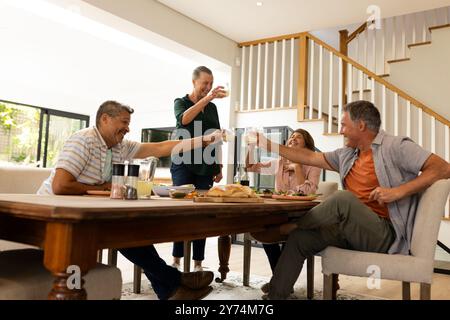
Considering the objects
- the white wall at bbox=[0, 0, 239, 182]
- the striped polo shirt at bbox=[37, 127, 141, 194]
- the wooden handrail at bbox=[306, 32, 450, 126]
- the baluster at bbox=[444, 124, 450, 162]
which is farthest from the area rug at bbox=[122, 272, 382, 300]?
the white wall at bbox=[0, 0, 239, 182]

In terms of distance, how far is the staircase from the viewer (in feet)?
15.5

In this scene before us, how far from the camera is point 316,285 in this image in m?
3.06

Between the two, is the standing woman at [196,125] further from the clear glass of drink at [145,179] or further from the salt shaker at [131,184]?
the salt shaker at [131,184]

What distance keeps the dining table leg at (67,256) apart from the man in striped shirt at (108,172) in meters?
0.73

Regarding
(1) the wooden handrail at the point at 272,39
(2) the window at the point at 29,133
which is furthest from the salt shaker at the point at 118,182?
(2) the window at the point at 29,133

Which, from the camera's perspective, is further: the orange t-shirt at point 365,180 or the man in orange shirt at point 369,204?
the orange t-shirt at point 365,180

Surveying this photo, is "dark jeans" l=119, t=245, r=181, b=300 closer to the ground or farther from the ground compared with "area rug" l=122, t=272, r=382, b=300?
farther from the ground

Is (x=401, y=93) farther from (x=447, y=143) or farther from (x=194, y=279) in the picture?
(x=194, y=279)

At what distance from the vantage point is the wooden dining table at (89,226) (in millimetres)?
944

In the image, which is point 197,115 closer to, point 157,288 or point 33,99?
point 157,288

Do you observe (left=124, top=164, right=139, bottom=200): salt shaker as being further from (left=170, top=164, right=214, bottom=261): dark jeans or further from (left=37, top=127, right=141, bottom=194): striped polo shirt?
(left=170, top=164, right=214, bottom=261): dark jeans

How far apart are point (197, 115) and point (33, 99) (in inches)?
278

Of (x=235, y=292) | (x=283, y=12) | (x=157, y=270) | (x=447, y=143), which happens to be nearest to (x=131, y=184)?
(x=157, y=270)

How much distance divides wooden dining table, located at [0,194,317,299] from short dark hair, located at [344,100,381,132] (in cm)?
89
